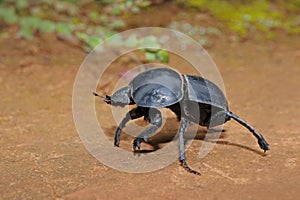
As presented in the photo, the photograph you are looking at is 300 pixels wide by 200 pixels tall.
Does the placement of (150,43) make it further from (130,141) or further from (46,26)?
(130,141)

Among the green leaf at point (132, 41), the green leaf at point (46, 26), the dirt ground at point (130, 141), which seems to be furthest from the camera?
the green leaf at point (46, 26)

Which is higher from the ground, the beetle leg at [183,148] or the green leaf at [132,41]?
the green leaf at [132,41]

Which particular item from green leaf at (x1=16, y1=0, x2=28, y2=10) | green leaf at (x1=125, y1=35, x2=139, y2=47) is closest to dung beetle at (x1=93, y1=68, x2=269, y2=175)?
green leaf at (x1=125, y1=35, x2=139, y2=47)

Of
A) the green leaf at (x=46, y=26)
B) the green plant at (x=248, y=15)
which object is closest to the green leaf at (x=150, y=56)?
the green leaf at (x=46, y=26)

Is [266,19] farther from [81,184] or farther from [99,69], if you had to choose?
[81,184]

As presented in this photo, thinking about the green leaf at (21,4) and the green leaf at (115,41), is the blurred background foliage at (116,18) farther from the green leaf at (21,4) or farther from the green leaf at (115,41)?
the green leaf at (115,41)
